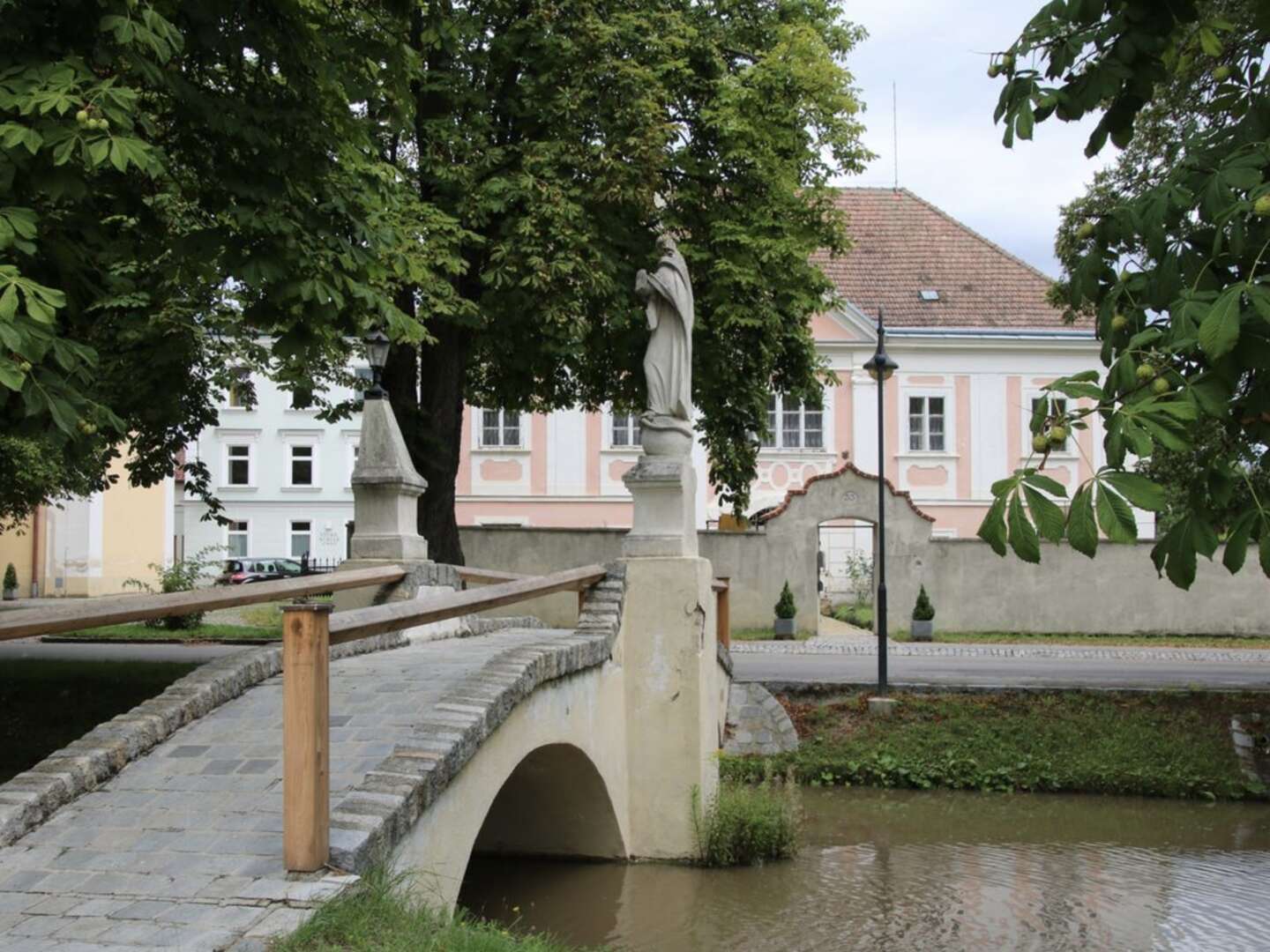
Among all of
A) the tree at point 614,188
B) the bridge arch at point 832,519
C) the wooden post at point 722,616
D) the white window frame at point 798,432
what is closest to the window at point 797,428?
the white window frame at point 798,432

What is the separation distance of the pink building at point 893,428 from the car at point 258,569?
8641mm

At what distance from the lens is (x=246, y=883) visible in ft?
16.5

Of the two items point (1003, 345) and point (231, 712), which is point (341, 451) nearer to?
point (1003, 345)

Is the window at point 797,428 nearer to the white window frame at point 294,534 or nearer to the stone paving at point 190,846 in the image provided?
the white window frame at point 294,534

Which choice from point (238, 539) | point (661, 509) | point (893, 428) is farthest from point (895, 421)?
point (661, 509)

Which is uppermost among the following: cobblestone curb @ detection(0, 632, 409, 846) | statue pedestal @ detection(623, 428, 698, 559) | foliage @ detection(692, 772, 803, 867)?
statue pedestal @ detection(623, 428, 698, 559)

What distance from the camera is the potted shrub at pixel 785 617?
23.6m

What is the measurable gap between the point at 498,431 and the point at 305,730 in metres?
27.4

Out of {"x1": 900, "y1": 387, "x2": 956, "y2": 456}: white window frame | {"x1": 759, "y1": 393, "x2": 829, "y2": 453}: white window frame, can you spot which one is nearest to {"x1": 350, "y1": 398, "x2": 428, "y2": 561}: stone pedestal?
{"x1": 759, "y1": 393, "x2": 829, "y2": 453}: white window frame

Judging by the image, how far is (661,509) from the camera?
1069cm

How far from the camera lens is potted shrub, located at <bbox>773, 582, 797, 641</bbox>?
2356 centimetres

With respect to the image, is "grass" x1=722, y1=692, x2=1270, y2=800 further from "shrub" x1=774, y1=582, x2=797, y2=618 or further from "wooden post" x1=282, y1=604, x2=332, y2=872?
"wooden post" x1=282, y1=604, x2=332, y2=872

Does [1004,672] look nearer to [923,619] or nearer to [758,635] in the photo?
[923,619]

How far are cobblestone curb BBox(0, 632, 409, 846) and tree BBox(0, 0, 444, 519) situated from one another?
1.50 meters
